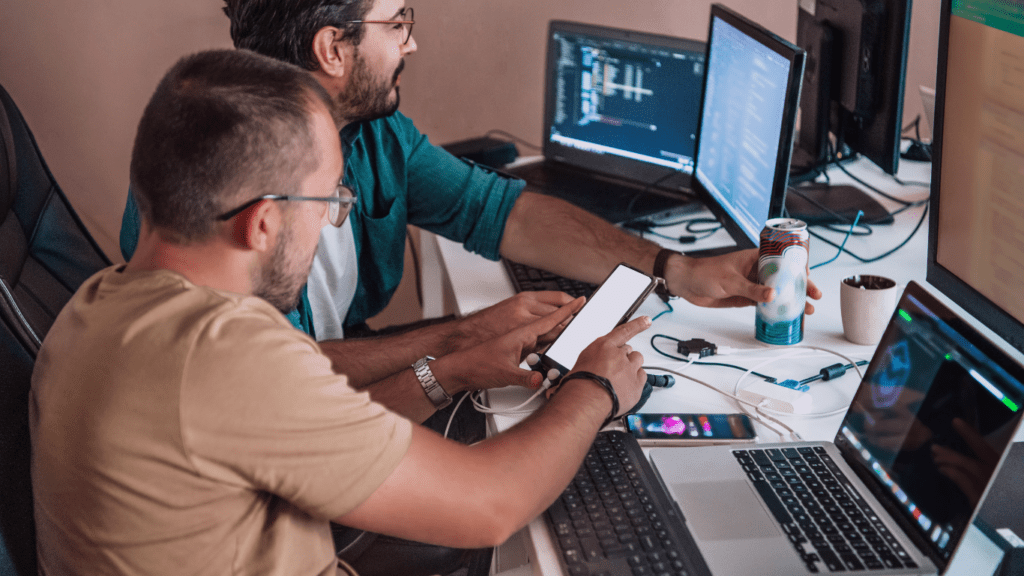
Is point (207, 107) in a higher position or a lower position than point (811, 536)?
higher

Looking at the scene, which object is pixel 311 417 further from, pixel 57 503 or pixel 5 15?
pixel 5 15

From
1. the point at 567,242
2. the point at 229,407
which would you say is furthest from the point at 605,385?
the point at 567,242

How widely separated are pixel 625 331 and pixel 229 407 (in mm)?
554

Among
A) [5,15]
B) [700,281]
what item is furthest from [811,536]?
[5,15]

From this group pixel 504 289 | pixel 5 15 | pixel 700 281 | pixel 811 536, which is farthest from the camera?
pixel 5 15

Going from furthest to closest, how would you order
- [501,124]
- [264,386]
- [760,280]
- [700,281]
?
[501,124] → [700,281] → [760,280] → [264,386]

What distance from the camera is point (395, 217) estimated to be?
1647 millimetres

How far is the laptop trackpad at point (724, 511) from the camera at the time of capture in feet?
2.70

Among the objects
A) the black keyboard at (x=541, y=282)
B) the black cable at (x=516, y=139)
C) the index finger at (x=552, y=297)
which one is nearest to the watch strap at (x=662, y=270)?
the black keyboard at (x=541, y=282)

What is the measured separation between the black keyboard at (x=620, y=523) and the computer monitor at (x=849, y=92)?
0.94 m

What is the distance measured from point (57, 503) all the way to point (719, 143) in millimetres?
1218

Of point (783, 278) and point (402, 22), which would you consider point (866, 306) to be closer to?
point (783, 278)

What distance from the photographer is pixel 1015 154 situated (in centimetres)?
89

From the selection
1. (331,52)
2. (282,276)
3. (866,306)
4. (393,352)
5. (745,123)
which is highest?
(331,52)
